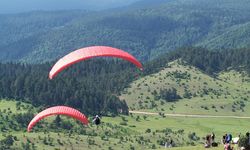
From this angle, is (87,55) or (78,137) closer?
(87,55)

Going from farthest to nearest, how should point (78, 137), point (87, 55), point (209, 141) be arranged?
point (78, 137) → point (209, 141) → point (87, 55)

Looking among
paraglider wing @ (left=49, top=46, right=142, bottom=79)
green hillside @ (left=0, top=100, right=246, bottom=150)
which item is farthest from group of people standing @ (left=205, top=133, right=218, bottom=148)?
green hillside @ (left=0, top=100, right=246, bottom=150)

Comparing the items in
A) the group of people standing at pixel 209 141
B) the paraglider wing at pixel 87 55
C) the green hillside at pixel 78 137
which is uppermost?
the paraglider wing at pixel 87 55

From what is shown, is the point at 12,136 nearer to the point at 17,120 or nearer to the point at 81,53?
the point at 17,120

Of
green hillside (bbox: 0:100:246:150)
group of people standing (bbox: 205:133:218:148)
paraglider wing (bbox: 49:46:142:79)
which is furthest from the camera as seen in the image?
green hillside (bbox: 0:100:246:150)

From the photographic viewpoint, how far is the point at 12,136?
15875 cm

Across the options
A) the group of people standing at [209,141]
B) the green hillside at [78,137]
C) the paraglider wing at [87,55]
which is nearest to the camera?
the paraglider wing at [87,55]

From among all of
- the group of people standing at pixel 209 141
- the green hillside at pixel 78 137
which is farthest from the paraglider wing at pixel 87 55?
the green hillside at pixel 78 137

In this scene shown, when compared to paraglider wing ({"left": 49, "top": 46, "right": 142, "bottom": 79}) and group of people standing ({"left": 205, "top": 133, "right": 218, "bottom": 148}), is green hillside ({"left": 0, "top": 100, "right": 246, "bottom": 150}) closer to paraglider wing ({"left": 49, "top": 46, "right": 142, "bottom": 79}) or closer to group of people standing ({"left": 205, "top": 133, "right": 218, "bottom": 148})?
group of people standing ({"left": 205, "top": 133, "right": 218, "bottom": 148})

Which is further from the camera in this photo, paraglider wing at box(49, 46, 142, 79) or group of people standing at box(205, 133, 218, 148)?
group of people standing at box(205, 133, 218, 148)

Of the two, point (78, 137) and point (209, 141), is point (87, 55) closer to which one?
point (209, 141)

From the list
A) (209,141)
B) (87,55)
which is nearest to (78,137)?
(209,141)

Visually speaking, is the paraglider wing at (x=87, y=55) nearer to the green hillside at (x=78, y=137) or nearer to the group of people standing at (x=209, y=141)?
the group of people standing at (x=209, y=141)

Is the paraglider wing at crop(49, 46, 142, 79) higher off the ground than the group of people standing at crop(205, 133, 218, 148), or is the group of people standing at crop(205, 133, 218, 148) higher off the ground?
the paraglider wing at crop(49, 46, 142, 79)
